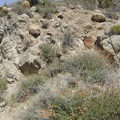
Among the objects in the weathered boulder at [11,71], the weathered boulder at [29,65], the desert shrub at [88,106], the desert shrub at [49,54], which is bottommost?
the weathered boulder at [11,71]

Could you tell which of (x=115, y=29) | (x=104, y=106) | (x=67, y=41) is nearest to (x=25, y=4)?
(x=67, y=41)

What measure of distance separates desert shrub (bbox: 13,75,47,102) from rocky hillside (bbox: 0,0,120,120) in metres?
0.39

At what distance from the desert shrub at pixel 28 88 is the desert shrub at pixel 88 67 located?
1017 mm

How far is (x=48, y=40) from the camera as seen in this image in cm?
1080

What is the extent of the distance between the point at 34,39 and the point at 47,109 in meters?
5.44

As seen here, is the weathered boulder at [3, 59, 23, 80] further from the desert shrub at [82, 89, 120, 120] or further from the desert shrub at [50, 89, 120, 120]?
the desert shrub at [82, 89, 120, 120]

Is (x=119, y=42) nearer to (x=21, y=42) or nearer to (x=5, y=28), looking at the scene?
(x=21, y=42)

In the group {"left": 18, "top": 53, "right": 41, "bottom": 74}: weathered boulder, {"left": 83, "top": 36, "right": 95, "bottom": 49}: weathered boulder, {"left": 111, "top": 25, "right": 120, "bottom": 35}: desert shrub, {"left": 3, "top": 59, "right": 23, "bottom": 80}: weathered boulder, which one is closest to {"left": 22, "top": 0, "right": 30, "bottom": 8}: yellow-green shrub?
{"left": 3, "top": 59, "right": 23, "bottom": 80}: weathered boulder

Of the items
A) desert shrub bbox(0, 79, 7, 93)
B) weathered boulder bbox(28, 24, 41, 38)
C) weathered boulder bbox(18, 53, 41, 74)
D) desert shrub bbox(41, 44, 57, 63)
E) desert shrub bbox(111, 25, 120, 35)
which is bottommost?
desert shrub bbox(0, 79, 7, 93)

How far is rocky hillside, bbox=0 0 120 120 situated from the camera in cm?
942

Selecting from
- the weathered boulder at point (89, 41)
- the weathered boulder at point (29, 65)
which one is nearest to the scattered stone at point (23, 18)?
the weathered boulder at point (29, 65)

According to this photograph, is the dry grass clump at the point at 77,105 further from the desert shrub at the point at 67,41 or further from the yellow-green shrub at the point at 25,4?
the yellow-green shrub at the point at 25,4

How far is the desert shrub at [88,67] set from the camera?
7.45 metres

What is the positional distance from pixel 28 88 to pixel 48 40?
319 cm
